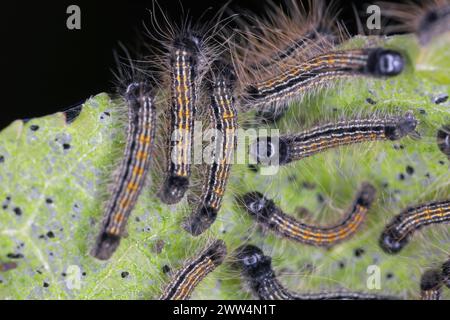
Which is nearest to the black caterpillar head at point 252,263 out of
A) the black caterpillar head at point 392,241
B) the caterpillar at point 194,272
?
the caterpillar at point 194,272

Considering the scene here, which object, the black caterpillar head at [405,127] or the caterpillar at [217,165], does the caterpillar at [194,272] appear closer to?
the caterpillar at [217,165]

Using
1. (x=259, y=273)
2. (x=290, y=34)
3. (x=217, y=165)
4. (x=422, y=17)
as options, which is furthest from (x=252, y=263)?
(x=422, y=17)

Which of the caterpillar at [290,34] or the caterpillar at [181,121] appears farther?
the caterpillar at [290,34]

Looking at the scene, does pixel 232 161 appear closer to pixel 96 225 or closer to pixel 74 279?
pixel 96 225

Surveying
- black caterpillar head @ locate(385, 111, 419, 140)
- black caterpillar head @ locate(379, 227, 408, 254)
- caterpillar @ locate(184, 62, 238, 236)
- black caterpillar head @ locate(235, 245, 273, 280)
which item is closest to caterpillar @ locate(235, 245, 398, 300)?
black caterpillar head @ locate(235, 245, 273, 280)

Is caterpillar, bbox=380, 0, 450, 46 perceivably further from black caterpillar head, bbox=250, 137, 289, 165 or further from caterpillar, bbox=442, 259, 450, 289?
caterpillar, bbox=442, 259, 450, 289
